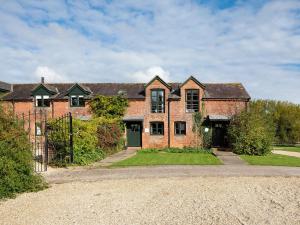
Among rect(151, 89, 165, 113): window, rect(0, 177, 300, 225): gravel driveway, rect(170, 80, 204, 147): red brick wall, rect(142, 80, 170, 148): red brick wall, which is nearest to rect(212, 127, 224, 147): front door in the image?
rect(170, 80, 204, 147): red brick wall

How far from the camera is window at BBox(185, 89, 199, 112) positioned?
31359 millimetres

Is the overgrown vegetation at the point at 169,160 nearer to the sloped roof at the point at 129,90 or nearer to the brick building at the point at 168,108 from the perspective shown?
the brick building at the point at 168,108

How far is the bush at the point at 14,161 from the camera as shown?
34.5ft

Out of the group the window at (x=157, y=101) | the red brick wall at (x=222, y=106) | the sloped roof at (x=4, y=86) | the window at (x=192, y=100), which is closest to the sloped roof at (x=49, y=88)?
the sloped roof at (x=4, y=86)

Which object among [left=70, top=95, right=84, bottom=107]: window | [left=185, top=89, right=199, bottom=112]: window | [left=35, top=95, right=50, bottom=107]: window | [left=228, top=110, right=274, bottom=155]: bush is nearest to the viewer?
[left=228, top=110, right=274, bottom=155]: bush

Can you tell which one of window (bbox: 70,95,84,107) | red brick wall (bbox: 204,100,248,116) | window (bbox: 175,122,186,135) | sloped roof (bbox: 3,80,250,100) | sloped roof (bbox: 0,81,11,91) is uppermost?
sloped roof (bbox: 0,81,11,91)

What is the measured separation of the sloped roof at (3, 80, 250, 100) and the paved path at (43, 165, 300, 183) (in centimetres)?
1495

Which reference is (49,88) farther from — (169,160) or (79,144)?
(169,160)

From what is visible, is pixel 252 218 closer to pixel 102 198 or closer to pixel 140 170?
pixel 102 198

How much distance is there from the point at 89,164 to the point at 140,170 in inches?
144

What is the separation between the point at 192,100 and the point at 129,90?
6.28 m

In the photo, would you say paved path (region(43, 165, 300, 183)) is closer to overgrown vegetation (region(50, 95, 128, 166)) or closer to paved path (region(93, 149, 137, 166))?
overgrown vegetation (region(50, 95, 128, 166))

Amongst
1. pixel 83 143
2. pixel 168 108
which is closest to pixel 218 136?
pixel 168 108

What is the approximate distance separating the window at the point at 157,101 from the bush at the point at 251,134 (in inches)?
287
